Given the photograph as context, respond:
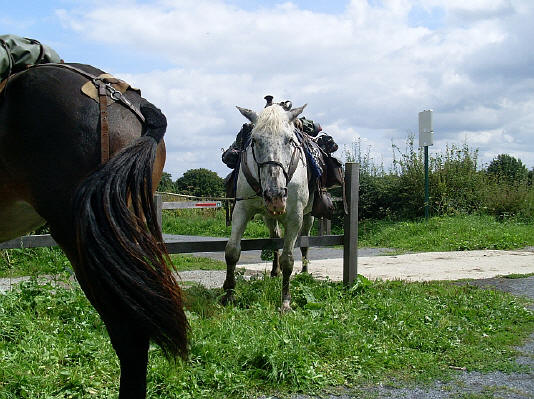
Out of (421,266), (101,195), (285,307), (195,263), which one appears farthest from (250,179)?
(421,266)

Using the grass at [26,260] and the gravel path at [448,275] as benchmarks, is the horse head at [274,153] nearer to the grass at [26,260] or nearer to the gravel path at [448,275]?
the gravel path at [448,275]

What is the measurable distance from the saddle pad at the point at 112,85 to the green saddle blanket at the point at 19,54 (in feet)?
1.33

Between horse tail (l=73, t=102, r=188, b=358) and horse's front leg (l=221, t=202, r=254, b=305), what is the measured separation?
311 centimetres

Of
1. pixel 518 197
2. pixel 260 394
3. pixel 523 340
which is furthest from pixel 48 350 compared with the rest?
pixel 518 197

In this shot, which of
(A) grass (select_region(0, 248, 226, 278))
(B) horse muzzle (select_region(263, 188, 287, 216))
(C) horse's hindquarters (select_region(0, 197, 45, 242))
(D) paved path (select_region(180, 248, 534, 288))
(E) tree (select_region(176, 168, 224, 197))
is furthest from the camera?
(E) tree (select_region(176, 168, 224, 197))

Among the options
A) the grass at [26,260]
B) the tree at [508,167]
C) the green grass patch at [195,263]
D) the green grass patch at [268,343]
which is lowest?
the green grass patch at [268,343]

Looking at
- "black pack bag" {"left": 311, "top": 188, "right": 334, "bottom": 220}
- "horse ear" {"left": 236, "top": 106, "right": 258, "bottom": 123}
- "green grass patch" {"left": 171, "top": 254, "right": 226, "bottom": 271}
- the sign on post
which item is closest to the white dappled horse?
"horse ear" {"left": 236, "top": 106, "right": 258, "bottom": 123}

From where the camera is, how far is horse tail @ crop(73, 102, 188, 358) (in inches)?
86.7

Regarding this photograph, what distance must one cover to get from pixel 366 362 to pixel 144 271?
227 cm

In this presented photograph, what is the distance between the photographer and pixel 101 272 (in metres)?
2.20

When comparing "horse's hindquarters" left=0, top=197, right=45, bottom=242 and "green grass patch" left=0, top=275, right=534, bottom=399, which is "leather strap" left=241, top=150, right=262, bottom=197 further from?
"horse's hindquarters" left=0, top=197, right=45, bottom=242

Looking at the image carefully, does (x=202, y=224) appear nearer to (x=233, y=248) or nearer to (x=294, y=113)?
(x=233, y=248)

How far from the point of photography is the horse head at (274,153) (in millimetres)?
4863

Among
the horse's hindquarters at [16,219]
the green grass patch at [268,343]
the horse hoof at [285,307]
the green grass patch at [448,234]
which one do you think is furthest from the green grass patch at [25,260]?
the green grass patch at [448,234]
